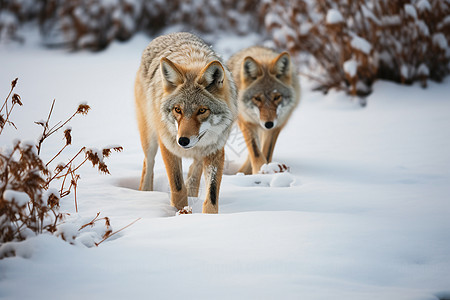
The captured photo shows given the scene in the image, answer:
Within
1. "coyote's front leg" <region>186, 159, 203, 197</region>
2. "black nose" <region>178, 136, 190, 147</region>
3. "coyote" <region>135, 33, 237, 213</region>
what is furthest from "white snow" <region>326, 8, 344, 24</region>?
"black nose" <region>178, 136, 190, 147</region>

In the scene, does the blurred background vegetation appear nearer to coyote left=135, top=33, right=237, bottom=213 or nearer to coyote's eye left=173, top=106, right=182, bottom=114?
coyote left=135, top=33, right=237, bottom=213

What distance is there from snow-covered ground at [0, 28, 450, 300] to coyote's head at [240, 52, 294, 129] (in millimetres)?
748

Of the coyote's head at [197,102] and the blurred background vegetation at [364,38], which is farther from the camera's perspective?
the blurred background vegetation at [364,38]

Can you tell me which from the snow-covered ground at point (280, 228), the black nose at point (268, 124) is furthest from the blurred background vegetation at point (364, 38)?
the black nose at point (268, 124)

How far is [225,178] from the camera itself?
184 inches

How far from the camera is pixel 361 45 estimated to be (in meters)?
7.55

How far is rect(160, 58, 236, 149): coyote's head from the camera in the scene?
130 inches

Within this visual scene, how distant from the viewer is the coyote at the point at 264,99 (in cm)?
534

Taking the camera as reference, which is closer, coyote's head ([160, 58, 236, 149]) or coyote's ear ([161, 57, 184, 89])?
coyote's head ([160, 58, 236, 149])

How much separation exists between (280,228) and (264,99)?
2850 mm

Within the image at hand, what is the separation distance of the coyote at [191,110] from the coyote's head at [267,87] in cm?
124

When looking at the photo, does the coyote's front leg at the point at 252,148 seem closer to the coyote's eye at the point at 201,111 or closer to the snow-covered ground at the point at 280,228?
the snow-covered ground at the point at 280,228

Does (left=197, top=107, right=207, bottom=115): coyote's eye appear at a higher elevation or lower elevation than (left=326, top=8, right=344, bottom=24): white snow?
lower

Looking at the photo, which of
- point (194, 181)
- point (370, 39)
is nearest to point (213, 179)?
point (194, 181)
